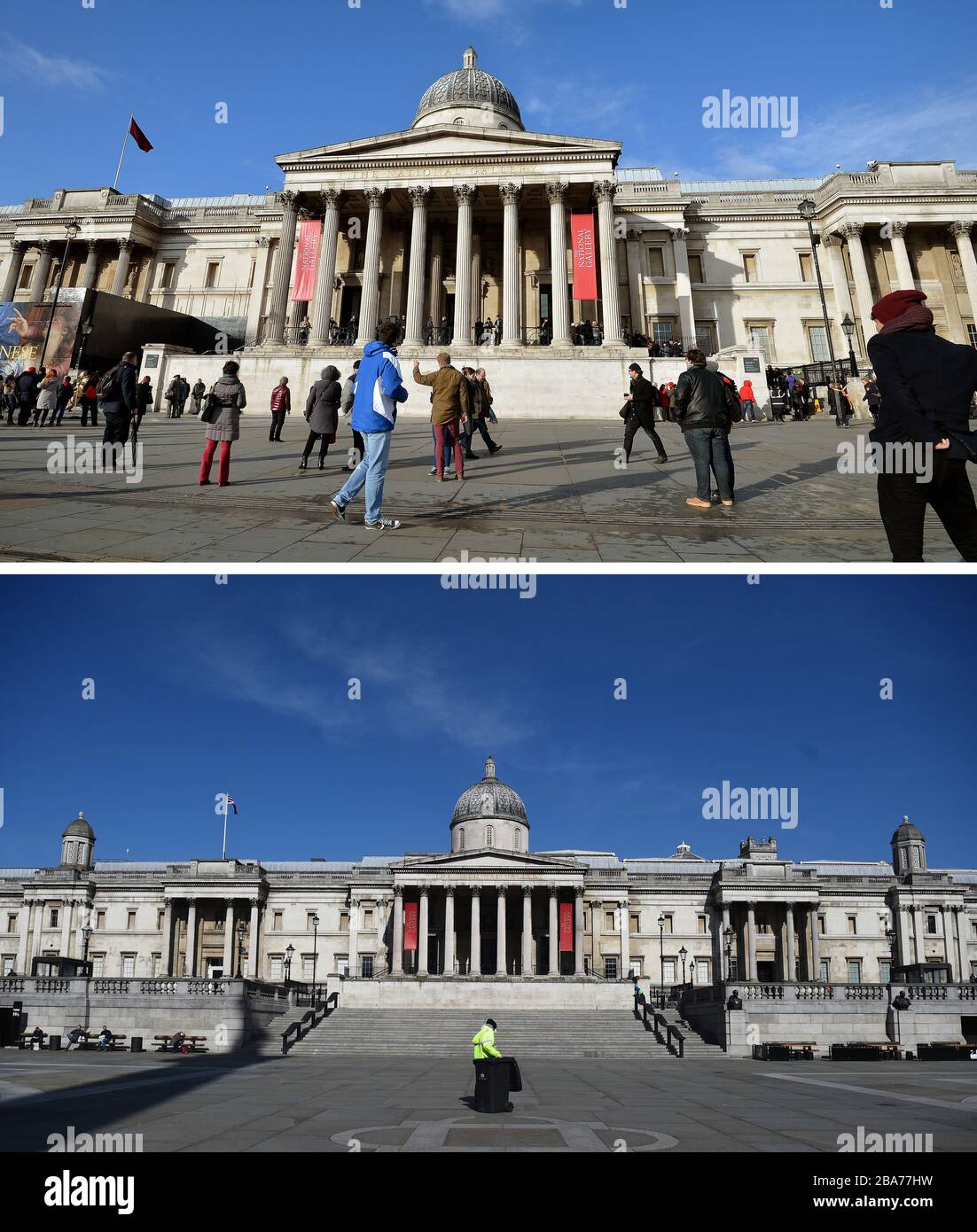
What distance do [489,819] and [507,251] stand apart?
40236 millimetres

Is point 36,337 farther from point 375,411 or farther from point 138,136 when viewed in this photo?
point 375,411

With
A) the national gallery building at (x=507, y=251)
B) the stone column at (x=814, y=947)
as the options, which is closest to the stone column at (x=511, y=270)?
the national gallery building at (x=507, y=251)

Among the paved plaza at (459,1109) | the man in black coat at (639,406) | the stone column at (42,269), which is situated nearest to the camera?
the paved plaza at (459,1109)

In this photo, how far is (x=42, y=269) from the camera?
65.5 m

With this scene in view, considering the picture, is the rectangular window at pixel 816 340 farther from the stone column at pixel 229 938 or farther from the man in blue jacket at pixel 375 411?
the man in blue jacket at pixel 375 411

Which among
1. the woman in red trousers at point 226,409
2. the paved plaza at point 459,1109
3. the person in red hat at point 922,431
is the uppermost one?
the woman in red trousers at point 226,409

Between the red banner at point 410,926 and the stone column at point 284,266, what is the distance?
1421 inches

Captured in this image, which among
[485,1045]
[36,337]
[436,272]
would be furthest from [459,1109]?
[436,272]

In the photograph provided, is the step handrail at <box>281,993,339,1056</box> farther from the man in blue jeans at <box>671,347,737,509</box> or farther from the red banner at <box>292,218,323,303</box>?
the red banner at <box>292,218,323,303</box>

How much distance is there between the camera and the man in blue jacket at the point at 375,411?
38.0ft

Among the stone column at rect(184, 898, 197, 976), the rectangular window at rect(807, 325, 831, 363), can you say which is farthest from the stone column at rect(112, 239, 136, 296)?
the rectangular window at rect(807, 325, 831, 363)

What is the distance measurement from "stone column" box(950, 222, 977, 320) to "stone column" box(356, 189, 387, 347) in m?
36.5
